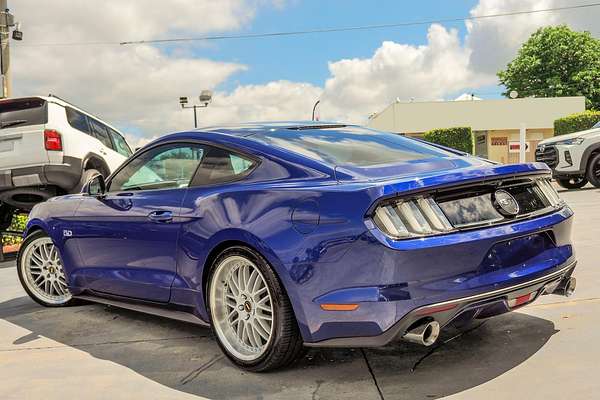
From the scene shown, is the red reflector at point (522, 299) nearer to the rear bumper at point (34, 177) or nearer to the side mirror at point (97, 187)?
the side mirror at point (97, 187)

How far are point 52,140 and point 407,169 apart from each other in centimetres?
601

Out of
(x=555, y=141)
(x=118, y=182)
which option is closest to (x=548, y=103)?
(x=555, y=141)

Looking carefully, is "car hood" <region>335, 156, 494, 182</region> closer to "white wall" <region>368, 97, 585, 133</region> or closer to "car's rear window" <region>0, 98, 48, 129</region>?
"car's rear window" <region>0, 98, 48, 129</region>

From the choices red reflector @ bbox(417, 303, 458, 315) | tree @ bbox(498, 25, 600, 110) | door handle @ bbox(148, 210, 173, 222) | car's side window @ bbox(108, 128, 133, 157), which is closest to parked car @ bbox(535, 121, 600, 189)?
car's side window @ bbox(108, 128, 133, 157)

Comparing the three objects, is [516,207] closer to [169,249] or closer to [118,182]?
[169,249]

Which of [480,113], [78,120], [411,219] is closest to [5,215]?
[78,120]

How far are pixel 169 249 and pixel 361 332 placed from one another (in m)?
1.44

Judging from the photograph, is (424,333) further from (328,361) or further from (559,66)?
(559,66)

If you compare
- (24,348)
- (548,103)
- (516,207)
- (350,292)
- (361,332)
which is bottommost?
(24,348)

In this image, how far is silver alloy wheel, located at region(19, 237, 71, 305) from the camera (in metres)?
5.36

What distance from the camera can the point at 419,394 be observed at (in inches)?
118

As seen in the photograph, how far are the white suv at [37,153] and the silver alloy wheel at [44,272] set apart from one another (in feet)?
8.41

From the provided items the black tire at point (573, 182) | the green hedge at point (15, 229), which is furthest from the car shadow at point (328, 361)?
the black tire at point (573, 182)

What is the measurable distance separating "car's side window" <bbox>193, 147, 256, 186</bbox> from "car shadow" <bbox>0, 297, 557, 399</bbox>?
1.12m
